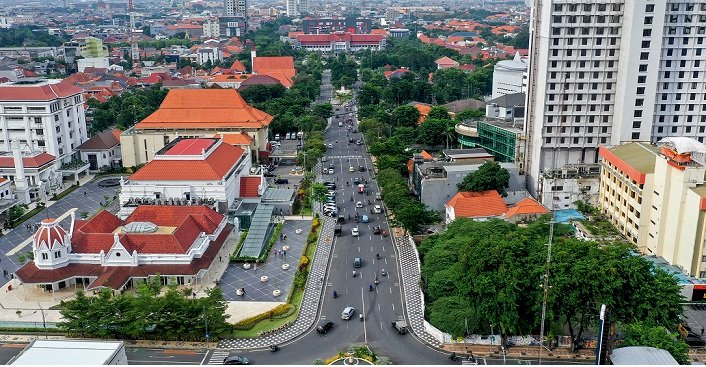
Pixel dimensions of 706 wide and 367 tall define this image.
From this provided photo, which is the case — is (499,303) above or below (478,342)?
above

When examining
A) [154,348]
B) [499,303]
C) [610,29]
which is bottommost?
[154,348]

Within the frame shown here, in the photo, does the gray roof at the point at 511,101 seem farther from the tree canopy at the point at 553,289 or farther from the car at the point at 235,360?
the car at the point at 235,360

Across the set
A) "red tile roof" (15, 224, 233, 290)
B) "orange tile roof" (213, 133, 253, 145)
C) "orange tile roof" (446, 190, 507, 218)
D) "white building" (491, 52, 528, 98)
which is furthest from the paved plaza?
"white building" (491, 52, 528, 98)

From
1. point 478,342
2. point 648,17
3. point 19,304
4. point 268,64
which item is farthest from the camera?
point 268,64

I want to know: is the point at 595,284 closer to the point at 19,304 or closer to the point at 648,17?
the point at 648,17

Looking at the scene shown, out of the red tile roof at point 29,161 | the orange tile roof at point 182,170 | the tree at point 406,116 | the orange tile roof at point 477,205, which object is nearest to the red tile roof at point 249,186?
the orange tile roof at point 182,170

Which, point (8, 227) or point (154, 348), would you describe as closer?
point (154, 348)

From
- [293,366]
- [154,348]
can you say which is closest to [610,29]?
[293,366]
